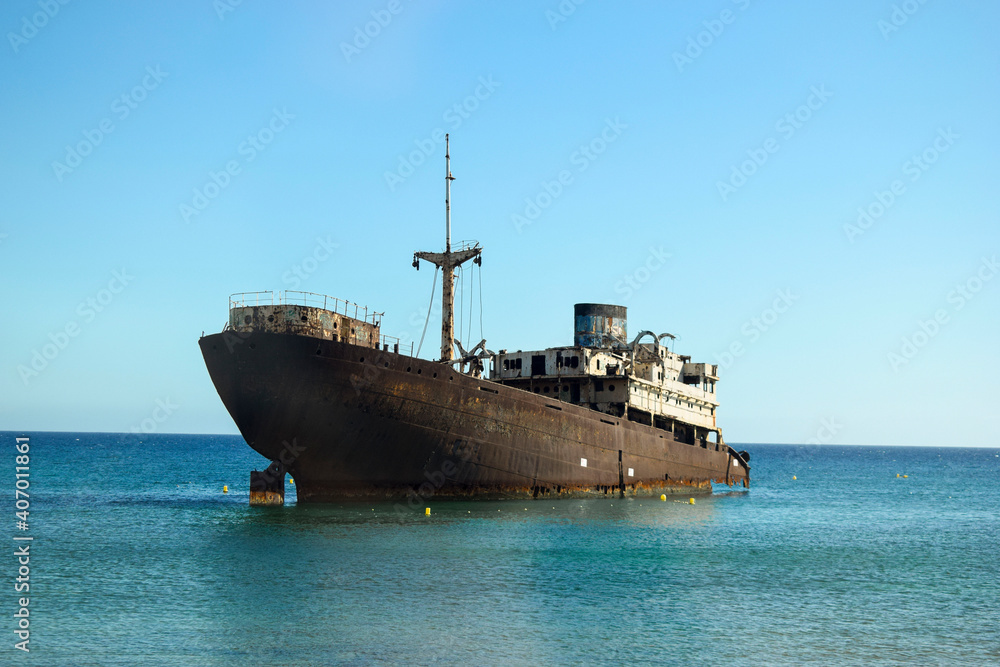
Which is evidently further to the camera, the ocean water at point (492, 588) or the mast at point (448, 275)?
the mast at point (448, 275)

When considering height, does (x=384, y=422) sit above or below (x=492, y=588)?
above

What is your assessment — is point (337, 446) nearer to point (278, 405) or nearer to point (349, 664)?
point (278, 405)

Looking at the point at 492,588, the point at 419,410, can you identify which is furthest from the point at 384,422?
the point at 492,588

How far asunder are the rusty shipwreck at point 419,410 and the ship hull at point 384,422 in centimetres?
4

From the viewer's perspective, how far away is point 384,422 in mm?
28922

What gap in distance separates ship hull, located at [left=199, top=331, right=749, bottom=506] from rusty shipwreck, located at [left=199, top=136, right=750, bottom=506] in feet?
0.13

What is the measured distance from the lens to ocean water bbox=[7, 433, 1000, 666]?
46.6 feet

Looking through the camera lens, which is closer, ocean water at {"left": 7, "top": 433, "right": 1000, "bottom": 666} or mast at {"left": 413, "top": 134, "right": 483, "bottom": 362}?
ocean water at {"left": 7, "top": 433, "right": 1000, "bottom": 666}

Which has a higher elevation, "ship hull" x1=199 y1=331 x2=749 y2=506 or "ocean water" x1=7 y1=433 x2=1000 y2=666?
"ship hull" x1=199 y1=331 x2=749 y2=506

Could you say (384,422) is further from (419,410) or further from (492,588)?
(492,588)

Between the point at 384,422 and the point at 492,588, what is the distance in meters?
11.3

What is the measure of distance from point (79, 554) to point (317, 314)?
9.83 meters

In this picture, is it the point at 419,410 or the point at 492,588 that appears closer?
the point at 492,588

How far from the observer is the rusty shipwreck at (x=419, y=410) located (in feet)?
92.6
